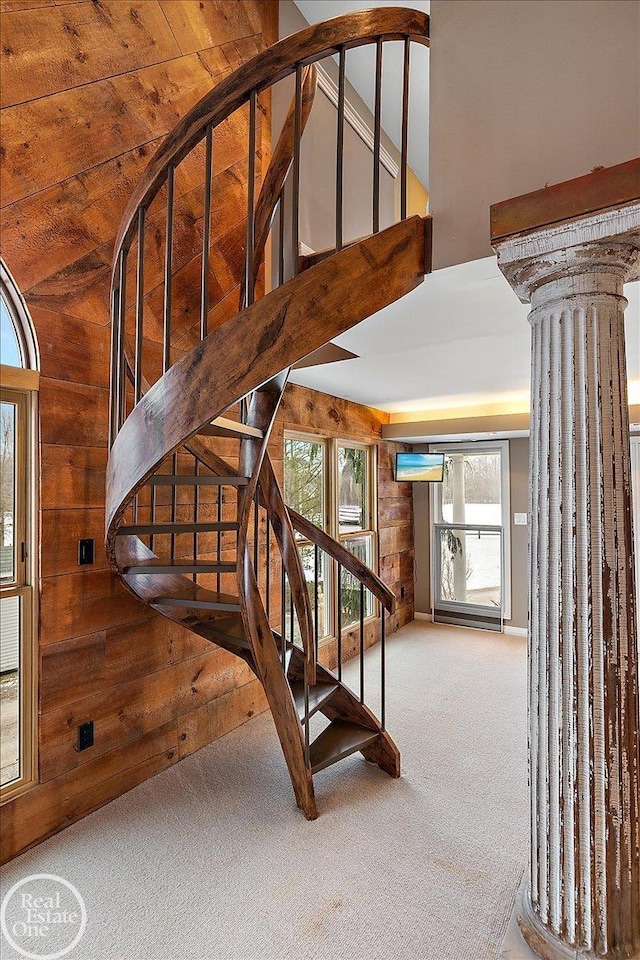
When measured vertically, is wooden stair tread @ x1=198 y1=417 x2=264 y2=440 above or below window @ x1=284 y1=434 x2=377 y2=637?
above

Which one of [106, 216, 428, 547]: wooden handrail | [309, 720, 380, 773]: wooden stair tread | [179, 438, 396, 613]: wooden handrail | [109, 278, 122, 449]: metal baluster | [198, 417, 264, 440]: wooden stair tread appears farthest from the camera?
[179, 438, 396, 613]: wooden handrail

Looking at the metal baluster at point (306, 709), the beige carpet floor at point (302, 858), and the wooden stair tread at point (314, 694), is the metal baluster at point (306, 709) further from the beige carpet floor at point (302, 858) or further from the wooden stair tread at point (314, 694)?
the beige carpet floor at point (302, 858)

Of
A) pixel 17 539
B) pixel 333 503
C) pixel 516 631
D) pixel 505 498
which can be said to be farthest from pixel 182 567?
pixel 516 631

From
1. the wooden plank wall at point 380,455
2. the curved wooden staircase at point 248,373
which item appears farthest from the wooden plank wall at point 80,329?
the wooden plank wall at point 380,455

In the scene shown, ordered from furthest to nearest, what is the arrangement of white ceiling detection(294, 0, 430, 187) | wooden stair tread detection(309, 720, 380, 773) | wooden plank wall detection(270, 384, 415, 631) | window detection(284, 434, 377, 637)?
window detection(284, 434, 377, 637) → wooden plank wall detection(270, 384, 415, 631) → white ceiling detection(294, 0, 430, 187) → wooden stair tread detection(309, 720, 380, 773)

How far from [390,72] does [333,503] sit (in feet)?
11.1

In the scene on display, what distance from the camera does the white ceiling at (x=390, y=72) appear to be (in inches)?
145

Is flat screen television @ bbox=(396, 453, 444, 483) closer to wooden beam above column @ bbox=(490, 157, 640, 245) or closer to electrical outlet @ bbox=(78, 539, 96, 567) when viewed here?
electrical outlet @ bbox=(78, 539, 96, 567)

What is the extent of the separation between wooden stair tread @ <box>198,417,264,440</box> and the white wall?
933 mm

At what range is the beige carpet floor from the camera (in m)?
Result: 1.75

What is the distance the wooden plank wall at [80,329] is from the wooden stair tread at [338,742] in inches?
31.7

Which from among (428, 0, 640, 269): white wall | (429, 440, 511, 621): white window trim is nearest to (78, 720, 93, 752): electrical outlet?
(428, 0, 640, 269): white wall

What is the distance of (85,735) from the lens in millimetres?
2398

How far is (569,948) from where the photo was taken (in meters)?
1.41
